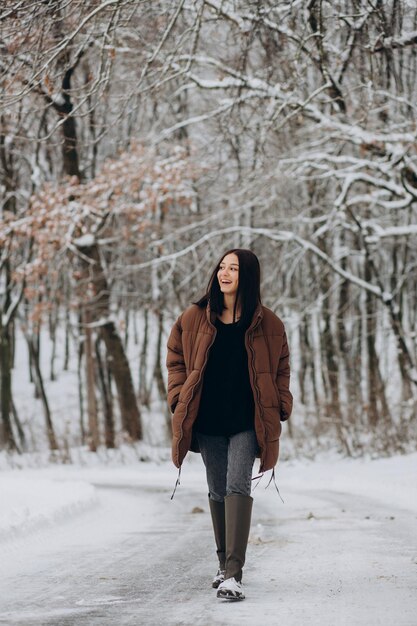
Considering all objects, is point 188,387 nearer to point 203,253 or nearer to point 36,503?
point 36,503

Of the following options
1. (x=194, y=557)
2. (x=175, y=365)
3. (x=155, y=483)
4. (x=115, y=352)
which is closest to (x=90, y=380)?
(x=115, y=352)

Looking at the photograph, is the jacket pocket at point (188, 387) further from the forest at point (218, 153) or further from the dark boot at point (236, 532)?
the forest at point (218, 153)

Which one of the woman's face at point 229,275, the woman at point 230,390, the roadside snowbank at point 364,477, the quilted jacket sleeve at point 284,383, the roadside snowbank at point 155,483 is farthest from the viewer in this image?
the roadside snowbank at point 364,477

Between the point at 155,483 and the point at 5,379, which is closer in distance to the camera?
the point at 155,483

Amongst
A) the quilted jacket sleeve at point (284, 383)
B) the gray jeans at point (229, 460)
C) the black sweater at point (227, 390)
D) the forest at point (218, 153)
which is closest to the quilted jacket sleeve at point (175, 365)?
the black sweater at point (227, 390)

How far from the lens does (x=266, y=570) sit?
703 centimetres

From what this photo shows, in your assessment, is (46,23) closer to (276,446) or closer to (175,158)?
(276,446)

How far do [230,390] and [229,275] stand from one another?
726mm

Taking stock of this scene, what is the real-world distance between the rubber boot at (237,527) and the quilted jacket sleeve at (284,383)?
0.57 m

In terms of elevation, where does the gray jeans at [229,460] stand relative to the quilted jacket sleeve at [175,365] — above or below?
below

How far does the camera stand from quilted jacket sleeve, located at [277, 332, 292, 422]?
6.40m

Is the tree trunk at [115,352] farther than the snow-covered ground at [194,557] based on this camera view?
Yes

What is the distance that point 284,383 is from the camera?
650cm

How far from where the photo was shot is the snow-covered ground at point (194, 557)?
548 cm
